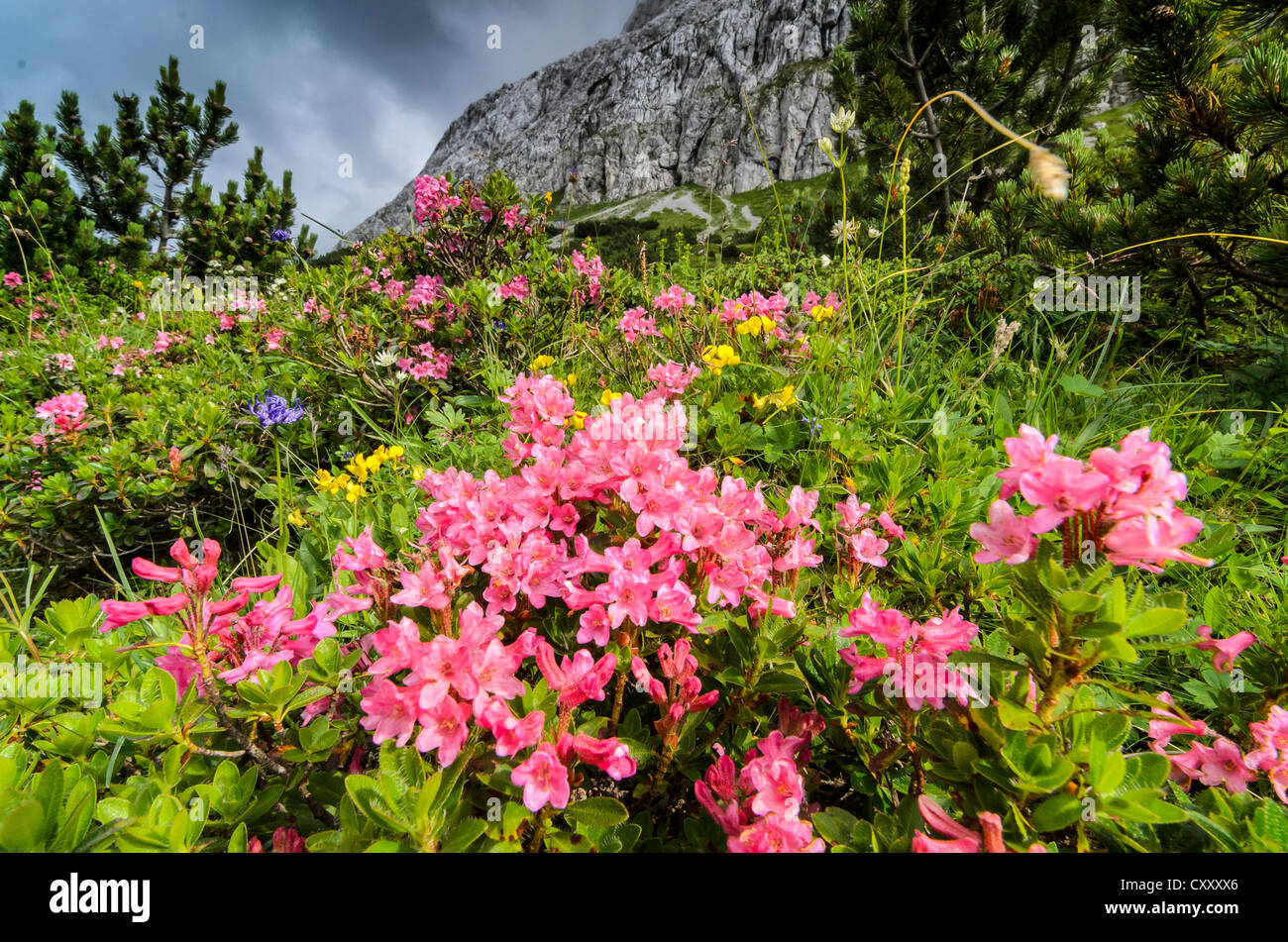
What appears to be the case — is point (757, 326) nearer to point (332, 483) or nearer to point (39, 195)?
point (332, 483)

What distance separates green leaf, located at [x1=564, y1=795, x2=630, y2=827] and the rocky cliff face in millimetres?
67210

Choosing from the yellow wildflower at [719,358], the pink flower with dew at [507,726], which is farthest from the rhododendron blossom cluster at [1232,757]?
the yellow wildflower at [719,358]

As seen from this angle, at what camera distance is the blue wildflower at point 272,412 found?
295 cm

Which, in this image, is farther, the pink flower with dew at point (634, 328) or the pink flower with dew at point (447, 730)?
the pink flower with dew at point (634, 328)

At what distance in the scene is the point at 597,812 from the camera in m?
0.78

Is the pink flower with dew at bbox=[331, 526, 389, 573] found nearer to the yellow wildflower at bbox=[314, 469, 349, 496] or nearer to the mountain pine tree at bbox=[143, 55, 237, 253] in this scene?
the yellow wildflower at bbox=[314, 469, 349, 496]

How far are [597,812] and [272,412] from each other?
10.2 ft

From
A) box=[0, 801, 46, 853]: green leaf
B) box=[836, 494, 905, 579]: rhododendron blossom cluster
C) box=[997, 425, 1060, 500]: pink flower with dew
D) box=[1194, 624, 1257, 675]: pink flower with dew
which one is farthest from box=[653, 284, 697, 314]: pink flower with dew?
box=[0, 801, 46, 853]: green leaf

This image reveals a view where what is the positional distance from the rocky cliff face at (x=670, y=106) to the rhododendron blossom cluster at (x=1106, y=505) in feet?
220

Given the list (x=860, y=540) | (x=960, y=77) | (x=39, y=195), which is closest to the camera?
(x=860, y=540)

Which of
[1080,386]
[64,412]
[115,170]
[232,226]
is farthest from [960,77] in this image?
[115,170]

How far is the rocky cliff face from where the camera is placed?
71.0 m

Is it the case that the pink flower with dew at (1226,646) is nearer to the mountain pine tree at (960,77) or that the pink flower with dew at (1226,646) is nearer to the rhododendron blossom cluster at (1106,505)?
the rhododendron blossom cluster at (1106,505)

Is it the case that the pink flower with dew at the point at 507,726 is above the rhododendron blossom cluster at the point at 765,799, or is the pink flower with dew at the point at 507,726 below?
above
